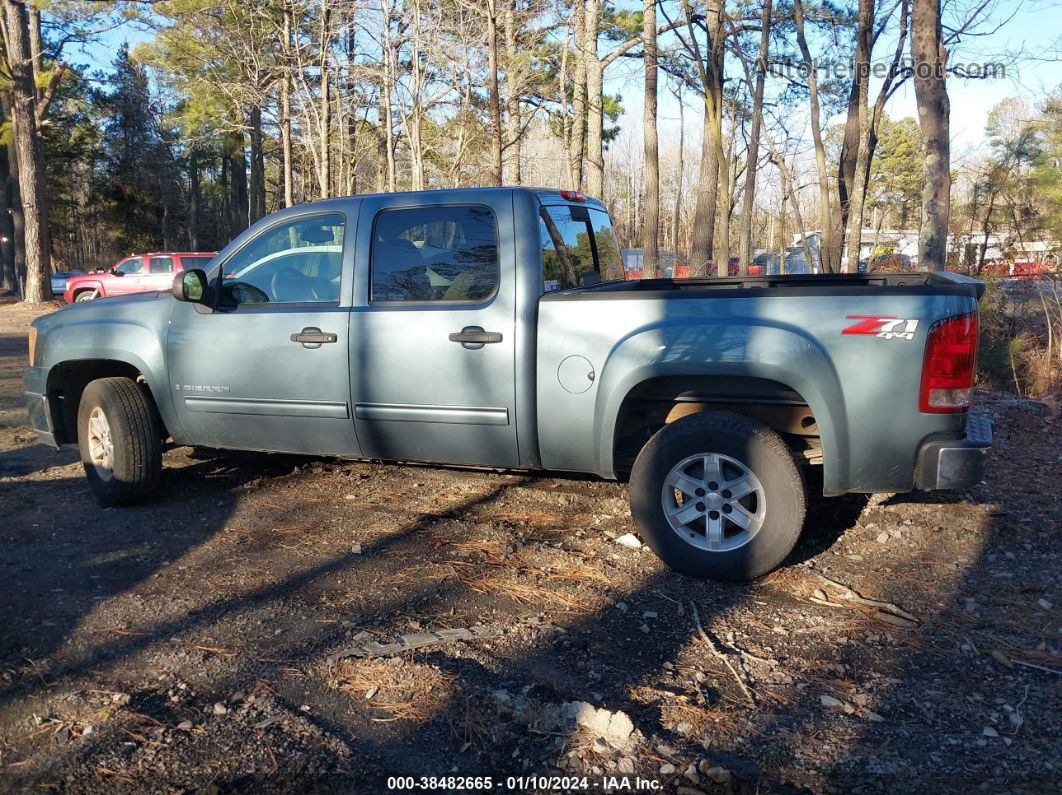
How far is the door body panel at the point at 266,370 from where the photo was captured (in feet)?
16.1

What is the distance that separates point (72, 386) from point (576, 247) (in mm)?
3705

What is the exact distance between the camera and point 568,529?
497 cm

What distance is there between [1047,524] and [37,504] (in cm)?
643

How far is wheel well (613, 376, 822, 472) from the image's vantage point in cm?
419

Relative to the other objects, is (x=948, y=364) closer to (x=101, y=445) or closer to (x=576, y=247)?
(x=576, y=247)

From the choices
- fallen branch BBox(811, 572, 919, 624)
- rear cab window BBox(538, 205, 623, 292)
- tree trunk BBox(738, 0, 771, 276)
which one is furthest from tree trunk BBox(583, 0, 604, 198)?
fallen branch BBox(811, 572, 919, 624)

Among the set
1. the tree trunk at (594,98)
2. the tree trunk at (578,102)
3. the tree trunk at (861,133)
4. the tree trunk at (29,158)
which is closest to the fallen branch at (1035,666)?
the tree trunk at (861,133)

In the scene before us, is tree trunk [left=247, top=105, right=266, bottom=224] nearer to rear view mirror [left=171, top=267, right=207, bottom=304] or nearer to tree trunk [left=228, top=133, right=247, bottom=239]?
tree trunk [left=228, top=133, right=247, bottom=239]

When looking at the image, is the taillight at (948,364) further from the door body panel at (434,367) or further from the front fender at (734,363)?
the door body panel at (434,367)

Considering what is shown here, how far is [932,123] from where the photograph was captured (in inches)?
349

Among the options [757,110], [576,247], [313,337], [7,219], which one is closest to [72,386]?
[313,337]

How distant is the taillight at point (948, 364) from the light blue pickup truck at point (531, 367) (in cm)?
1

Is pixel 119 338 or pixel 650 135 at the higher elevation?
pixel 650 135

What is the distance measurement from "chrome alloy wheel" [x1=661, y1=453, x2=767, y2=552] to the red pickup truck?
2156 centimetres
